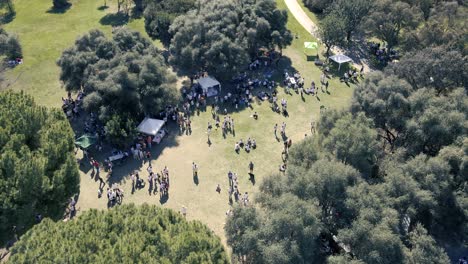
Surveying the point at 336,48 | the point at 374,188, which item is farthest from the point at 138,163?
the point at 336,48

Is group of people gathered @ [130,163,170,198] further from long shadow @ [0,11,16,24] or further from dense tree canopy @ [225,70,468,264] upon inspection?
long shadow @ [0,11,16,24]

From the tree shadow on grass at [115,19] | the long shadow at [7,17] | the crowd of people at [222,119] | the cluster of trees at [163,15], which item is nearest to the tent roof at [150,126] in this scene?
the crowd of people at [222,119]

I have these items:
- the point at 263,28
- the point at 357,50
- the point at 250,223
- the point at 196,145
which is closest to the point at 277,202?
the point at 250,223

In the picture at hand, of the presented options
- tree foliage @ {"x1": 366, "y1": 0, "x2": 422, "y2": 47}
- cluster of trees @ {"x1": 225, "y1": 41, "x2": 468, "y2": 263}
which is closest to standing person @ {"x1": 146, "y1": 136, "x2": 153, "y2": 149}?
cluster of trees @ {"x1": 225, "y1": 41, "x2": 468, "y2": 263}

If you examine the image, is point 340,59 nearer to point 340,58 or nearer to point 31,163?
point 340,58

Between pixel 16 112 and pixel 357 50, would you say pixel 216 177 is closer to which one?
pixel 16 112

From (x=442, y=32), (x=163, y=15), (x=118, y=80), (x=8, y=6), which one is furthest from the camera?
(x=8, y=6)
